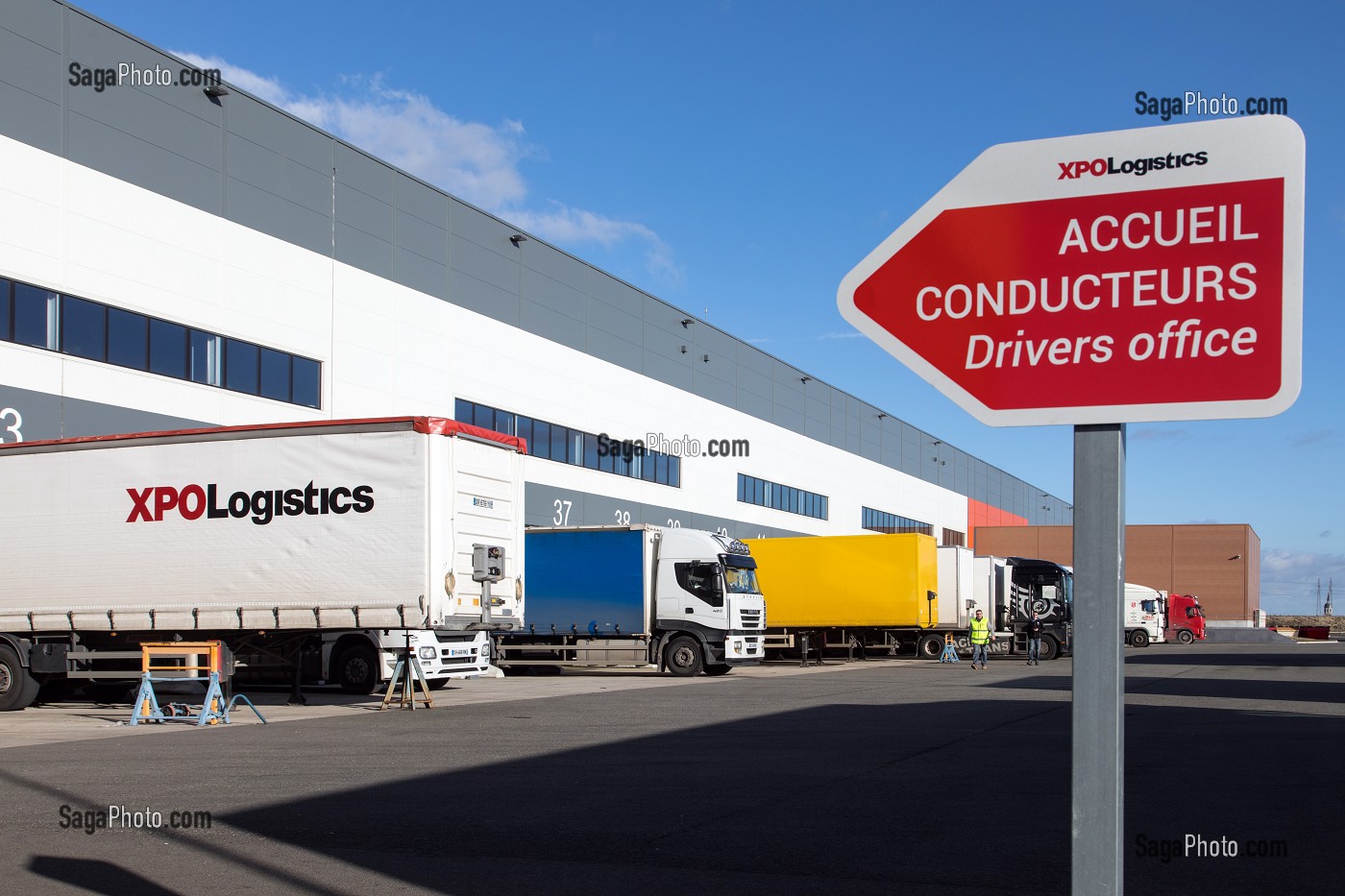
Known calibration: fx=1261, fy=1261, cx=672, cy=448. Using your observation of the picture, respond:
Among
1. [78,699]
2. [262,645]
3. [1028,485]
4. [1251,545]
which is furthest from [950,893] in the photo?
[1028,485]

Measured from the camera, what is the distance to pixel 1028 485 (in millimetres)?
112750

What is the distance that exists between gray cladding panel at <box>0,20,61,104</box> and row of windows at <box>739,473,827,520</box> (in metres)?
33.9

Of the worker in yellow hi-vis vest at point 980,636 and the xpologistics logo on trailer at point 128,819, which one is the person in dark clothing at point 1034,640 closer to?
the worker in yellow hi-vis vest at point 980,636

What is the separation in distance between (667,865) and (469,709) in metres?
12.9

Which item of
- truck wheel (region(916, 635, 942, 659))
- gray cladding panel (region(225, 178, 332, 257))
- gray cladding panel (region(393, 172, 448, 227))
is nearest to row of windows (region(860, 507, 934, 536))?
truck wheel (region(916, 635, 942, 659))

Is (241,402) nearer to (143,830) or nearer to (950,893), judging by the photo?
(143,830)

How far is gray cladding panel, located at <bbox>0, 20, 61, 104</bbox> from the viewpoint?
2395cm

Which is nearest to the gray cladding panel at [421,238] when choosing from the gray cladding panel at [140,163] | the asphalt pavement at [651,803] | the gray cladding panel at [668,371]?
the gray cladding panel at [140,163]

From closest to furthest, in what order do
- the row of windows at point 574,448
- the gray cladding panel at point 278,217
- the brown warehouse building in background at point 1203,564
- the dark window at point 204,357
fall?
the dark window at point 204,357
the gray cladding panel at point 278,217
the row of windows at point 574,448
the brown warehouse building in background at point 1203,564

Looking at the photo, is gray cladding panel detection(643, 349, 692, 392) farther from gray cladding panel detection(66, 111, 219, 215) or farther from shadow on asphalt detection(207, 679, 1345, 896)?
shadow on asphalt detection(207, 679, 1345, 896)

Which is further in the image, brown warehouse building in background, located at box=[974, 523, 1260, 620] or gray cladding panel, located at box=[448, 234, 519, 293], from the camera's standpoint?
brown warehouse building in background, located at box=[974, 523, 1260, 620]

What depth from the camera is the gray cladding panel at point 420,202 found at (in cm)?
3466

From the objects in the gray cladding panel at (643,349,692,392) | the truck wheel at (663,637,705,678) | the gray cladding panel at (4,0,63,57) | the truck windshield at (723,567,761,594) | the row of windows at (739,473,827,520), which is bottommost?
the truck wheel at (663,637,705,678)

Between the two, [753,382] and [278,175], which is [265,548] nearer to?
[278,175]
